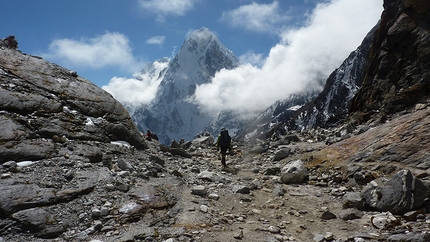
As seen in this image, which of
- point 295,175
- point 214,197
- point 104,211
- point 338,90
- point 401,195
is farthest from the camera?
point 338,90

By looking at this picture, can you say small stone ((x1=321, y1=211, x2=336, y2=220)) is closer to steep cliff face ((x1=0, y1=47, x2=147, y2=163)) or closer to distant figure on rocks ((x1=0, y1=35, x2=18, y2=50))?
steep cliff face ((x1=0, y1=47, x2=147, y2=163))

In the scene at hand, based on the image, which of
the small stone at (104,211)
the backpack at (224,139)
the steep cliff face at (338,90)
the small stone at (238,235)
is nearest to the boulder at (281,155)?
the backpack at (224,139)

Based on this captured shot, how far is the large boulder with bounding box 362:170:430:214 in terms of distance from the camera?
24.6 feet

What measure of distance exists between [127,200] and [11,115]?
642 centimetres

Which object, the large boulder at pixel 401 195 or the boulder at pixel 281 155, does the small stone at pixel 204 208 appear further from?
the boulder at pixel 281 155

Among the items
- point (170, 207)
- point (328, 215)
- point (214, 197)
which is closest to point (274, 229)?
point (328, 215)

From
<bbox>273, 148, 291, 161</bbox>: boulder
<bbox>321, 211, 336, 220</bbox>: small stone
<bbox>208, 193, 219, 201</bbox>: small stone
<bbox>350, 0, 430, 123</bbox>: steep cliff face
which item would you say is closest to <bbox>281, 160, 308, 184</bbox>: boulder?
<bbox>208, 193, 219, 201</bbox>: small stone

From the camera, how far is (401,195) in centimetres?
766

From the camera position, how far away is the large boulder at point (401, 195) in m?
7.49

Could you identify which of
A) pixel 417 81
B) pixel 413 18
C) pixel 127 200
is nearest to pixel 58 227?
pixel 127 200

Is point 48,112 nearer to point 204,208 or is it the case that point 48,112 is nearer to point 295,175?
point 204,208

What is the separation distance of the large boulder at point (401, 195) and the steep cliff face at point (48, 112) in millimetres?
10087

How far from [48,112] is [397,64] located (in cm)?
2310

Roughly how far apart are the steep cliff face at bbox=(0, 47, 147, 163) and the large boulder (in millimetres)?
10087
